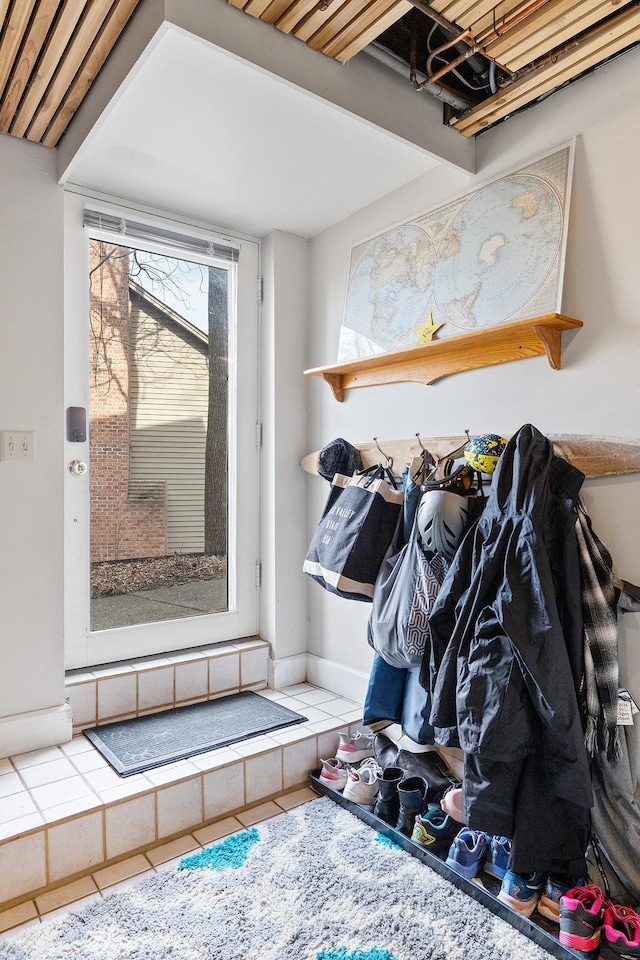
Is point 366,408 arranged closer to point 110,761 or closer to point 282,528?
point 282,528

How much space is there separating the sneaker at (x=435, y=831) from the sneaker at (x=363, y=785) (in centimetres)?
21

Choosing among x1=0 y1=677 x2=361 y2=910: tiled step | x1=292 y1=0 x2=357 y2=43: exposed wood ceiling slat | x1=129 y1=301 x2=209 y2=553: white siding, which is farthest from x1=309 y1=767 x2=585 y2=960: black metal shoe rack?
x1=292 y1=0 x2=357 y2=43: exposed wood ceiling slat

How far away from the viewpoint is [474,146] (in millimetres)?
2049

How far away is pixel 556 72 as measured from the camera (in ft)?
5.57

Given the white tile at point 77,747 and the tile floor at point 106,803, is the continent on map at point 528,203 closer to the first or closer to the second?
the tile floor at point 106,803

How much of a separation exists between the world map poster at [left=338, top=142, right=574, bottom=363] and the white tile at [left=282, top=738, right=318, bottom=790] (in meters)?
1.45

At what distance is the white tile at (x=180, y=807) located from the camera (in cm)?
183

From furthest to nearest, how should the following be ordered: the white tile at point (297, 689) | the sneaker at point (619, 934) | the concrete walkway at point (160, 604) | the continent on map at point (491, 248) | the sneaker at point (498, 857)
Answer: the white tile at point (297, 689) → the concrete walkway at point (160, 604) → the continent on map at point (491, 248) → the sneaker at point (498, 857) → the sneaker at point (619, 934)

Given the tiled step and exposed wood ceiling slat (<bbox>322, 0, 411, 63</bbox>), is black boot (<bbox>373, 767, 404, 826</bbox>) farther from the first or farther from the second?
exposed wood ceiling slat (<bbox>322, 0, 411, 63</bbox>)

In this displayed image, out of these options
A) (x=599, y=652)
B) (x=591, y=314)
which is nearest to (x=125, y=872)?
(x=599, y=652)

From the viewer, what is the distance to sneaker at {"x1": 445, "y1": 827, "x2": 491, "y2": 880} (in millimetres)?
1629

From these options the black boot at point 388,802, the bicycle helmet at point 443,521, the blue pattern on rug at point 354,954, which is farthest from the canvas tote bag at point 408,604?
the blue pattern on rug at point 354,954

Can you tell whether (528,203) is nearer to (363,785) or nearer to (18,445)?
(18,445)

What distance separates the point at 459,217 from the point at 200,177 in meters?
0.92
